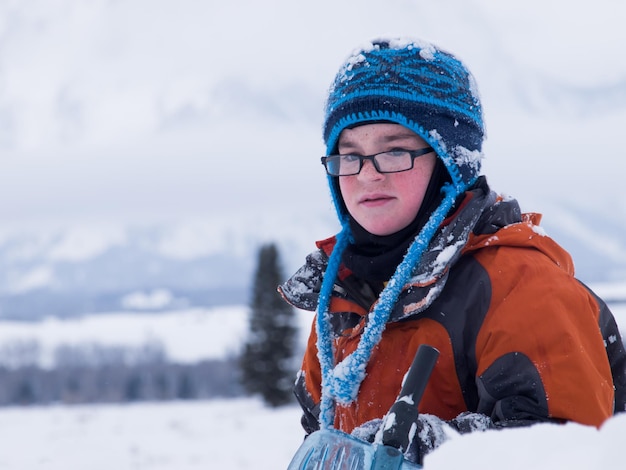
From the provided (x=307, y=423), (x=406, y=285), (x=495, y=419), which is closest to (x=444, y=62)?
(x=406, y=285)

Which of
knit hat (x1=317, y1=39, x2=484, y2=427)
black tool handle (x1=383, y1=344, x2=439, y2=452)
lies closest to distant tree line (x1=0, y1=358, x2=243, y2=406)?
knit hat (x1=317, y1=39, x2=484, y2=427)

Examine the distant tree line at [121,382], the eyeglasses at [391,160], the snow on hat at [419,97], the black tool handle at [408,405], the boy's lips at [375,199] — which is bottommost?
the distant tree line at [121,382]

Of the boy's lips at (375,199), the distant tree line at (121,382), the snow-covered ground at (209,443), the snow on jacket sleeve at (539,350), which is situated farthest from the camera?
the distant tree line at (121,382)

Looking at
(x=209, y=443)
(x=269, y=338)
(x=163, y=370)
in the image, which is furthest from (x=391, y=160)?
(x=163, y=370)

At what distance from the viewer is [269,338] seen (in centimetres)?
2648

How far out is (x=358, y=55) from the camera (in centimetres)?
231

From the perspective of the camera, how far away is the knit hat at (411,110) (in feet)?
6.89

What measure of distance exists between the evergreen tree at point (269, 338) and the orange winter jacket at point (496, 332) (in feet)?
78.4

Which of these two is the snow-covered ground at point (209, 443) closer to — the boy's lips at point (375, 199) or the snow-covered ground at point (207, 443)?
the snow-covered ground at point (207, 443)

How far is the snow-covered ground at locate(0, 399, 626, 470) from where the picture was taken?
3.93 feet

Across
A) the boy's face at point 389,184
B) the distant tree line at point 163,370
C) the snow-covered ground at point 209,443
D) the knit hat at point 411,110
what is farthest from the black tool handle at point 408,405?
the distant tree line at point 163,370

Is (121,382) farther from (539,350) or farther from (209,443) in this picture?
(539,350)

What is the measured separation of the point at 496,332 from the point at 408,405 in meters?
0.48

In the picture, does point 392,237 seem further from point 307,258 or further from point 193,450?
point 193,450
